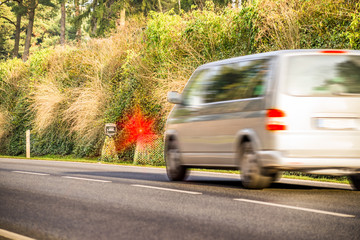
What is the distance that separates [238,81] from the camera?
460 inches

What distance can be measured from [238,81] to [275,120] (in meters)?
1.45

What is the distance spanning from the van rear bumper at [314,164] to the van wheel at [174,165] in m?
3.46

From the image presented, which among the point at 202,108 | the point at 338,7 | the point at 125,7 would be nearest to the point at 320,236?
the point at 202,108

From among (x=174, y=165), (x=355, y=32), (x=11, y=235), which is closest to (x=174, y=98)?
(x=174, y=165)

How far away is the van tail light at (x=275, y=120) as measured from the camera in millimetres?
10438

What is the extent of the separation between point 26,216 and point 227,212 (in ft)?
8.48

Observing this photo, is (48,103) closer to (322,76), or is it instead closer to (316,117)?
(322,76)

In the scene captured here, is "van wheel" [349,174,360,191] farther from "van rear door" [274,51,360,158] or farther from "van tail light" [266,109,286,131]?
"van tail light" [266,109,286,131]

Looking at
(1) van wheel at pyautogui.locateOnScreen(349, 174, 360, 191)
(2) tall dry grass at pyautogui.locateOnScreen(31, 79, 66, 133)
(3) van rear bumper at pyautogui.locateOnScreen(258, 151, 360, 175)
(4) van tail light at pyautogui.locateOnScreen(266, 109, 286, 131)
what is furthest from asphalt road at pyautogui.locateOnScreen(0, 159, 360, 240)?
(2) tall dry grass at pyautogui.locateOnScreen(31, 79, 66, 133)

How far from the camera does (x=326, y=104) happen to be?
1043 cm

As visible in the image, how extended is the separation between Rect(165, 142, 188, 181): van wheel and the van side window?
1681 millimetres

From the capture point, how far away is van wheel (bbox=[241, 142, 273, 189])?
36.0 ft

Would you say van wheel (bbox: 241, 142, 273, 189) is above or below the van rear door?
below

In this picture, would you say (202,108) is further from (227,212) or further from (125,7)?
(125,7)
